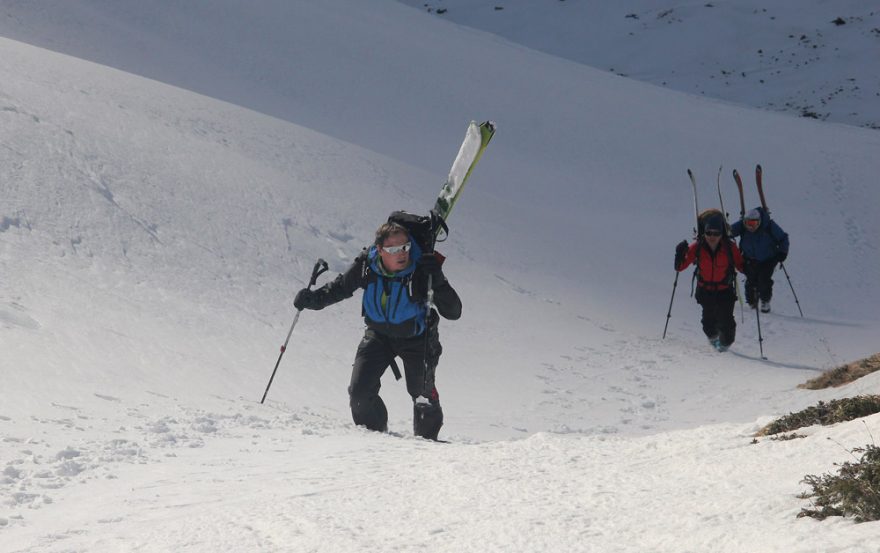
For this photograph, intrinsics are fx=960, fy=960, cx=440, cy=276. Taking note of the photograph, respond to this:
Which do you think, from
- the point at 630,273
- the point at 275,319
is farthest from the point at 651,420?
the point at 630,273

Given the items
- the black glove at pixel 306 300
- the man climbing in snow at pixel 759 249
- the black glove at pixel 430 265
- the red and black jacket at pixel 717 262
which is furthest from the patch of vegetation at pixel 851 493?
the man climbing in snow at pixel 759 249

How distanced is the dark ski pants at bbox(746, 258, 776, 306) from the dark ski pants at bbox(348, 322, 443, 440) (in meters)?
9.05

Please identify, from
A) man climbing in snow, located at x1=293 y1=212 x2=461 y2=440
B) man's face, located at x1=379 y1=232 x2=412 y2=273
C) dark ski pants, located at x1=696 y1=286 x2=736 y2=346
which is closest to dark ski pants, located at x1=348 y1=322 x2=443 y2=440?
man climbing in snow, located at x1=293 y1=212 x2=461 y2=440

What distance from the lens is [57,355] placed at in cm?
741

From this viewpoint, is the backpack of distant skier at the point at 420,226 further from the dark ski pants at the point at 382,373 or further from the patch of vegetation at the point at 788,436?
the patch of vegetation at the point at 788,436

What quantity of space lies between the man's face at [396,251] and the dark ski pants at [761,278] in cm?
929

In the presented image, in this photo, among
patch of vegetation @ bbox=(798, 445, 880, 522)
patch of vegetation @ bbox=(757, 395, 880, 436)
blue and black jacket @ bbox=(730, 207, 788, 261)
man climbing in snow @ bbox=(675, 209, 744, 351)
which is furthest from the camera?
blue and black jacket @ bbox=(730, 207, 788, 261)

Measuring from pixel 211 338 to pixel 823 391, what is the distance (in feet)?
19.3

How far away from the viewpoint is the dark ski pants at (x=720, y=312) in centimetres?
1280

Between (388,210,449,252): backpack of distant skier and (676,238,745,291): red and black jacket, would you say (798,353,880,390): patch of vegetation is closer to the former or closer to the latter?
(676,238,745,291): red and black jacket

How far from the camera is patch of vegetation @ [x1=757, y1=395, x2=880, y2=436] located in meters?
4.46

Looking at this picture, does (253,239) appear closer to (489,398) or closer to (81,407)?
(489,398)

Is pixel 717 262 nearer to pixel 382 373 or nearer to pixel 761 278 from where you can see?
pixel 761 278

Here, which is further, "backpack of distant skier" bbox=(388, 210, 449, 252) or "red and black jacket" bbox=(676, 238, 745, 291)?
"red and black jacket" bbox=(676, 238, 745, 291)
